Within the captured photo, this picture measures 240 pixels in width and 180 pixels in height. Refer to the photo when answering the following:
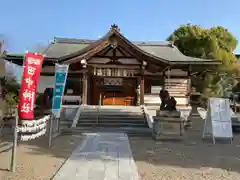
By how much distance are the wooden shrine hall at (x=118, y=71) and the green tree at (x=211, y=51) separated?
787 centimetres

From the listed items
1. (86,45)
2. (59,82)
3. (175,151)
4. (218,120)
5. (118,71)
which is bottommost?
(175,151)

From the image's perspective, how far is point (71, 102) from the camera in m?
19.0

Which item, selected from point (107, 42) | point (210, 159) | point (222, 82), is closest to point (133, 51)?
point (107, 42)

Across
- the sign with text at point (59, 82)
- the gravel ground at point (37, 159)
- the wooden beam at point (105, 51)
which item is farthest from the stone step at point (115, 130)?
the wooden beam at point (105, 51)

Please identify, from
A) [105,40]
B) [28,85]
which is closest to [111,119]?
[105,40]

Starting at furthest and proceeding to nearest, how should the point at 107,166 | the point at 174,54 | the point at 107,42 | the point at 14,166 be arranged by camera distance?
the point at 174,54
the point at 107,42
the point at 107,166
the point at 14,166

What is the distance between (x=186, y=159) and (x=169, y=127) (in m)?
3.49

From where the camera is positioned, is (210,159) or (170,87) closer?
(210,159)

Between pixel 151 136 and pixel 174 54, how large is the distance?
36.0ft

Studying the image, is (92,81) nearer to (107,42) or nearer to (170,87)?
(107,42)

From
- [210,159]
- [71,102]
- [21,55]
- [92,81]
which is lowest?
[210,159]

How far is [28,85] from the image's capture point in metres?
6.45

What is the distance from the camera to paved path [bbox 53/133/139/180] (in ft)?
18.1

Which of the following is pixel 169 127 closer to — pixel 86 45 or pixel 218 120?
pixel 218 120
